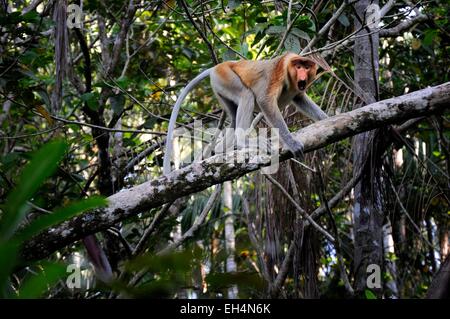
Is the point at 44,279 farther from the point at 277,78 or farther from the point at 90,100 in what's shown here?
the point at 90,100

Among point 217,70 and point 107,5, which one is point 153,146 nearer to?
point 217,70

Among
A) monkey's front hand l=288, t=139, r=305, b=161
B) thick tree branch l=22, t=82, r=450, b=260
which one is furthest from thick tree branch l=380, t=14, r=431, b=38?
monkey's front hand l=288, t=139, r=305, b=161

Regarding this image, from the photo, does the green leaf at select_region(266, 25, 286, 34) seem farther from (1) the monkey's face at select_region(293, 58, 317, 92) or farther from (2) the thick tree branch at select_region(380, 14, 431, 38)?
(2) the thick tree branch at select_region(380, 14, 431, 38)

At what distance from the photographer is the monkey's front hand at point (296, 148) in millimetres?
3641

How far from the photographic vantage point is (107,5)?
20.5ft

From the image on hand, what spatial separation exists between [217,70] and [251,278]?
4159mm

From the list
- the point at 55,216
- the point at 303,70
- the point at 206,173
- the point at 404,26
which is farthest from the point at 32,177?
the point at 404,26

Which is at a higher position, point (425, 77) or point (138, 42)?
point (138, 42)

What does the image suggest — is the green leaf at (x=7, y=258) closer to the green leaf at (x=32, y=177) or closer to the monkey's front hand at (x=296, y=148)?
the green leaf at (x=32, y=177)

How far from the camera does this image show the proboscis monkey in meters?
4.43

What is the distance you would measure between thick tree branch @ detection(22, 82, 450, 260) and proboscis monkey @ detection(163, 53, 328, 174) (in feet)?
2.18

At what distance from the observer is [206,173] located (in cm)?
346

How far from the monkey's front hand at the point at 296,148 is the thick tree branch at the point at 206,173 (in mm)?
40
